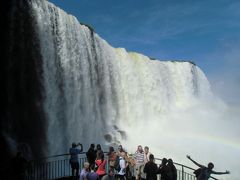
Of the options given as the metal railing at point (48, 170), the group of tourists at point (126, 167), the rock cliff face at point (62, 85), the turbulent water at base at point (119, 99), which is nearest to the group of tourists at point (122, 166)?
the group of tourists at point (126, 167)

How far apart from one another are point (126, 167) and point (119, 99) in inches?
868

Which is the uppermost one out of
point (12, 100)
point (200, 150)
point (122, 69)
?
point (122, 69)

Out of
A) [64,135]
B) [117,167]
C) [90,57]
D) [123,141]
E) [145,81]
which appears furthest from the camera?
[145,81]

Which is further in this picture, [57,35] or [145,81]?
[145,81]

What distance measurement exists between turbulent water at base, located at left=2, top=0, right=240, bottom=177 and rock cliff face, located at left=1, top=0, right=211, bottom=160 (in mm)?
64

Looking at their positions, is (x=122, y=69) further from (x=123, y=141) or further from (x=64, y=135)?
(x=64, y=135)

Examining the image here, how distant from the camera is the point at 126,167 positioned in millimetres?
16188

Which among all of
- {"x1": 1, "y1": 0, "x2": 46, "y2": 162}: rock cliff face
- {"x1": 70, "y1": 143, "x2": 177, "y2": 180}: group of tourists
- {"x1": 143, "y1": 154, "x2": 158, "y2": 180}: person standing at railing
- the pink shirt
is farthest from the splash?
{"x1": 143, "y1": 154, "x2": 158, "y2": 180}: person standing at railing

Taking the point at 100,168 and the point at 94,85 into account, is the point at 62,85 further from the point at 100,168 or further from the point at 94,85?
the point at 100,168

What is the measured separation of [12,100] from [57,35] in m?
5.97

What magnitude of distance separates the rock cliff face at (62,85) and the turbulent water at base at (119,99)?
0.06 meters

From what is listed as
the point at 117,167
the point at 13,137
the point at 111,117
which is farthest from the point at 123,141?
the point at 117,167

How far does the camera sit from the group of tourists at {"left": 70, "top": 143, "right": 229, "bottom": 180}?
41.0 feet

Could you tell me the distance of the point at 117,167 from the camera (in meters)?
15.8
